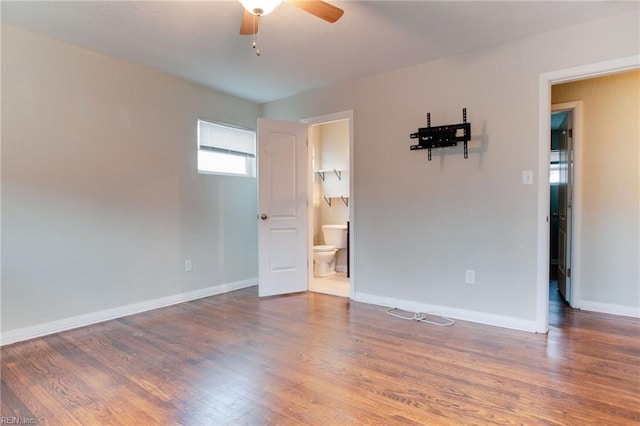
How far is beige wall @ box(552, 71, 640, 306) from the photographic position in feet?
10.4

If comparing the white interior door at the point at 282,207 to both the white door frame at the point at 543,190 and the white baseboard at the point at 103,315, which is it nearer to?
the white baseboard at the point at 103,315

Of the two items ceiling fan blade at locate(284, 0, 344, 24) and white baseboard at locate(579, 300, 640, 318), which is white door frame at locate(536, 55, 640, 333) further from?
ceiling fan blade at locate(284, 0, 344, 24)

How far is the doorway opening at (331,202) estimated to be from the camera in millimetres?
5043

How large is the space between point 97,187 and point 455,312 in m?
3.40

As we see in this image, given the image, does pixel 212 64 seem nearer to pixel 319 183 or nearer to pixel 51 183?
pixel 51 183

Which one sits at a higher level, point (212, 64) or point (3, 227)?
point (212, 64)

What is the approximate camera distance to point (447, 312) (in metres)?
3.23

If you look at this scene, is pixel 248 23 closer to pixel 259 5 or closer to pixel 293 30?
pixel 259 5

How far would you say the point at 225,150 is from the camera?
4.24 m

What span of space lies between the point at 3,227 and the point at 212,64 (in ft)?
6.99

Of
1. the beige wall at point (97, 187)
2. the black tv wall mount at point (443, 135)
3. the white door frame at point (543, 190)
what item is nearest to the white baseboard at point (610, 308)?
the white door frame at point (543, 190)

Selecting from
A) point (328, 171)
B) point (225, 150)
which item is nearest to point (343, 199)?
point (328, 171)

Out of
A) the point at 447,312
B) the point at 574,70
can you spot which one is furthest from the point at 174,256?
the point at 574,70

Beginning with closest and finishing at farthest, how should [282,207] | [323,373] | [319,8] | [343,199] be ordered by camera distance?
[319,8]
[323,373]
[282,207]
[343,199]
